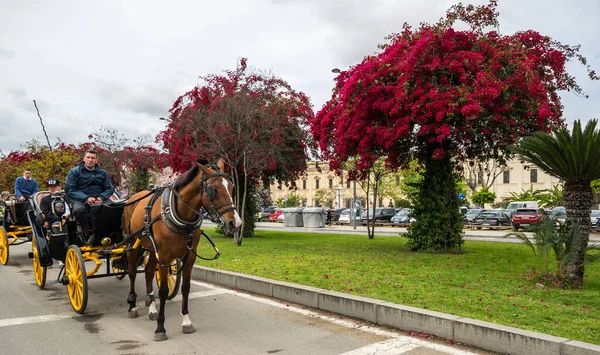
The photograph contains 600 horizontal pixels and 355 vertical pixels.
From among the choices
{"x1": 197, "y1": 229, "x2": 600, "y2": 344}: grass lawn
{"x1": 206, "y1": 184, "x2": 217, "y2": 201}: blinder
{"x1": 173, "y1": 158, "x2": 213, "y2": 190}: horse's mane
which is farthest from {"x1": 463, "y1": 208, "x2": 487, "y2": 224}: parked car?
{"x1": 206, "y1": 184, "x2": 217, "y2": 201}: blinder

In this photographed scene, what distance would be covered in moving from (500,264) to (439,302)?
18.1ft

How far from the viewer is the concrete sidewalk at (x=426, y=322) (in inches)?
194

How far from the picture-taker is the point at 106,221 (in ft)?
26.1

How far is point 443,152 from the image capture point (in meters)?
13.0

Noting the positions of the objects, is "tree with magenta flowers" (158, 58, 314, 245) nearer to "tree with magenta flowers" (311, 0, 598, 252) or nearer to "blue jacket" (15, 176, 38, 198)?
"tree with magenta flowers" (311, 0, 598, 252)

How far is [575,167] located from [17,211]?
12458 millimetres

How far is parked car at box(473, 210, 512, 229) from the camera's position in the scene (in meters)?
36.7

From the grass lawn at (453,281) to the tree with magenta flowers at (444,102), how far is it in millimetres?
2586

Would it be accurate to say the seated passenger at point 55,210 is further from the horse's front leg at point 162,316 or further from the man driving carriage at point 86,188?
the horse's front leg at point 162,316

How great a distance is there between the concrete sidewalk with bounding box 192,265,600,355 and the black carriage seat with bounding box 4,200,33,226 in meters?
6.57

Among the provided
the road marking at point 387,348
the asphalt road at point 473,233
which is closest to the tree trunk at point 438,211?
the asphalt road at point 473,233

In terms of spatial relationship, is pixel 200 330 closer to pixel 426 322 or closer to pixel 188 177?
pixel 188 177

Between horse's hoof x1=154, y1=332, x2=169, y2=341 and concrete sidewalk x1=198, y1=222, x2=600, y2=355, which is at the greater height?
concrete sidewalk x1=198, y1=222, x2=600, y2=355

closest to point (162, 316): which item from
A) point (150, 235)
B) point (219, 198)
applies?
point (150, 235)
